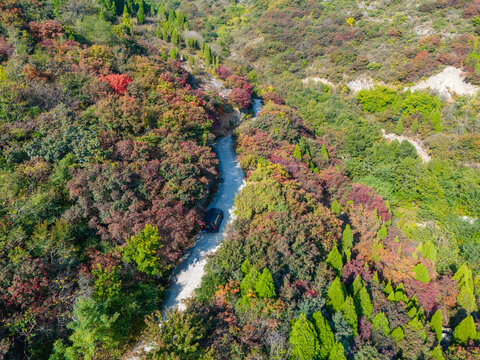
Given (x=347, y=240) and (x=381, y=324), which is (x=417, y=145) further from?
(x=381, y=324)

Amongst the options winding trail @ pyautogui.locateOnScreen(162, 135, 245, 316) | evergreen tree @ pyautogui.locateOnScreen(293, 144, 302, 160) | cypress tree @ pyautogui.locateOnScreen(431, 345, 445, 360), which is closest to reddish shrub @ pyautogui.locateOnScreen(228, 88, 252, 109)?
winding trail @ pyautogui.locateOnScreen(162, 135, 245, 316)

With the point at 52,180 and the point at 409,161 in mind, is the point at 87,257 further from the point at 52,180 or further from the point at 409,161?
the point at 409,161

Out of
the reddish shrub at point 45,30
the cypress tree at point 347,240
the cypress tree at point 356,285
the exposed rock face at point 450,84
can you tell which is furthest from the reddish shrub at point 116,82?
the exposed rock face at point 450,84

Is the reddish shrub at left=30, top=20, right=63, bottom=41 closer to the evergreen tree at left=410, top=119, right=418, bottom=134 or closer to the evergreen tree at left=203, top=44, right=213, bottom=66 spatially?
the evergreen tree at left=203, top=44, right=213, bottom=66

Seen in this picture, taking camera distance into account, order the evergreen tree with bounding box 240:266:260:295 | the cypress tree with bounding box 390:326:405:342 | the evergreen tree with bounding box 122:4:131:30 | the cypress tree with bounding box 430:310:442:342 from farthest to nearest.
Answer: the evergreen tree with bounding box 122:4:131:30, the cypress tree with bounding box 430:310:442:342, the evergreen tree with bounding box 240:266:260:295, the cypress tree with bounding box 390:326:405:342

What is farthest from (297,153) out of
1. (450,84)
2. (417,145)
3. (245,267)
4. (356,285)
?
(450,84)

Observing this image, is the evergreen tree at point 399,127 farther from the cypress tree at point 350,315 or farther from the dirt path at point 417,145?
the cypress tree at point 350,315

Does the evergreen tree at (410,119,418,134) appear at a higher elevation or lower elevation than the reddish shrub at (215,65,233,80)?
lower
